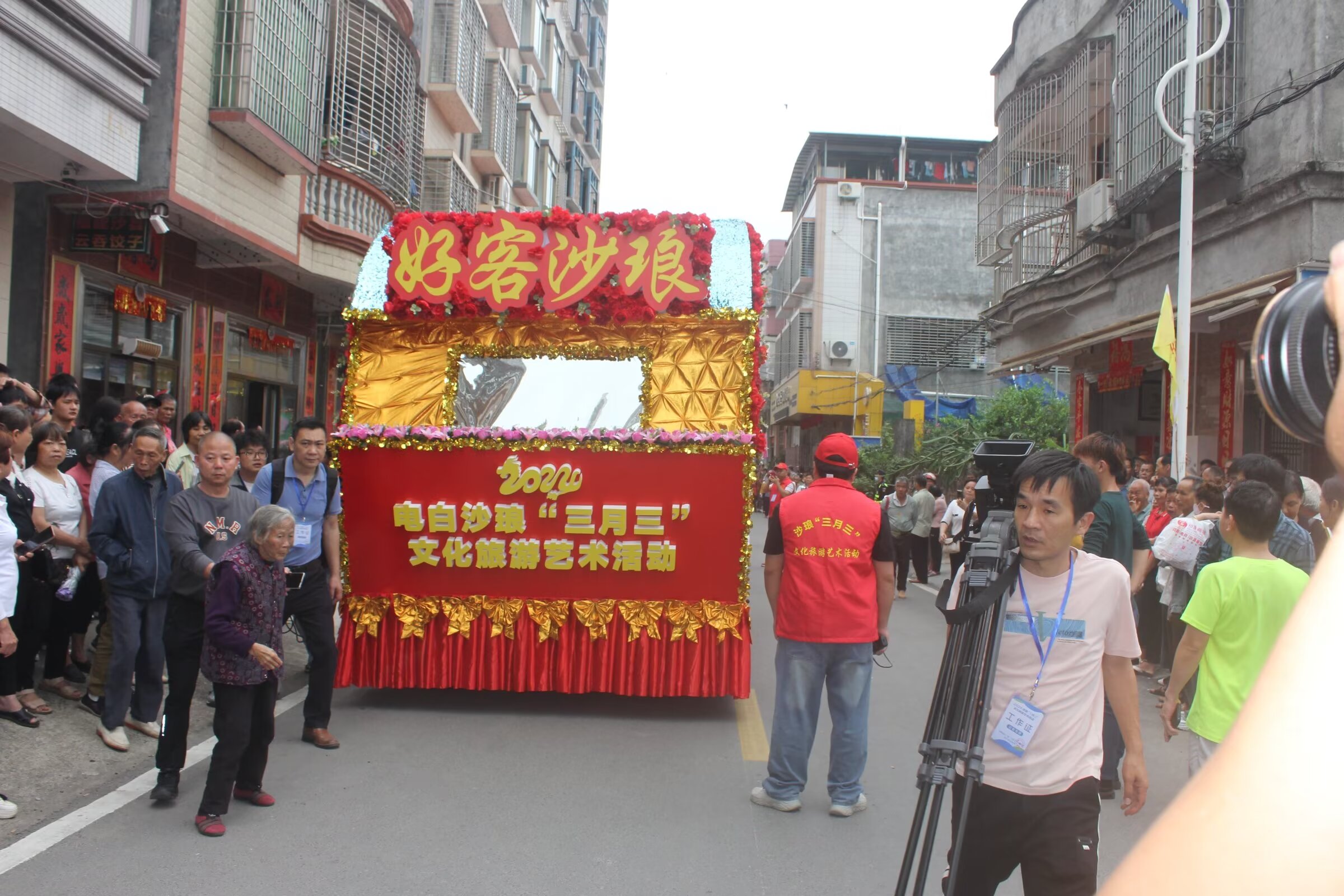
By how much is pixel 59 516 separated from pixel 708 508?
3.67 meters

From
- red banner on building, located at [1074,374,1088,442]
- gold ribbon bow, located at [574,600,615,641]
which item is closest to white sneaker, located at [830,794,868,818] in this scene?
gold ribbon bow, located at [574,600,615,641]

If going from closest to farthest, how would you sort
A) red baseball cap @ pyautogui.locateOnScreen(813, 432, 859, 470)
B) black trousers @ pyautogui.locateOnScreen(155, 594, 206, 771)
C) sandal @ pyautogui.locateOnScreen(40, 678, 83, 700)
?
black trousers @ pyautogui.locateOnScreen(155, 594, 206, 771)
red baseball cap @ pyautogui.locateOnScreen(813, 432, 859, 470)
sandal @ pyautogui.locateOnScreen(40, 678, 83, 700)

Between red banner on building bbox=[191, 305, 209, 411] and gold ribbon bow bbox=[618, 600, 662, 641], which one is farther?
red banner on building bbox=[191, 305, 209, 411]

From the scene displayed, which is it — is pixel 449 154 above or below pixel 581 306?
above

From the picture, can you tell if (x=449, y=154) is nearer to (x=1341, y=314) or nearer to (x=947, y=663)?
(x=947, y=663)

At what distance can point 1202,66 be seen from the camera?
11859 millimetres

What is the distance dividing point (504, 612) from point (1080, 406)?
1407 cm

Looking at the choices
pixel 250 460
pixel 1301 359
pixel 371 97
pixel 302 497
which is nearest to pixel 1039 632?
pixel 1301 359

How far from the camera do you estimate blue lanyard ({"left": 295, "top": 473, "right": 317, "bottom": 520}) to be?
19.5 ft

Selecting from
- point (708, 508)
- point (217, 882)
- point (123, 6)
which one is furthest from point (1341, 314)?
point (123, 6)

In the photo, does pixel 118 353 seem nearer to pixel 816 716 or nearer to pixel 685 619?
pixel 685 619

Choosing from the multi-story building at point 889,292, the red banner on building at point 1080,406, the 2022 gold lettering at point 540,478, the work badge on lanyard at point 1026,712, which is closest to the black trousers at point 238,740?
the 2022 gold lettering at point 540,478

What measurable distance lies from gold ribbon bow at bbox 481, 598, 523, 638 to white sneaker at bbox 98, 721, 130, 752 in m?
2.01

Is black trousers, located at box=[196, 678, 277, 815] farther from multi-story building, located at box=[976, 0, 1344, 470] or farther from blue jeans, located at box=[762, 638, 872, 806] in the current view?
multi-story building, located at box=[976, 0, 1344, 470]
